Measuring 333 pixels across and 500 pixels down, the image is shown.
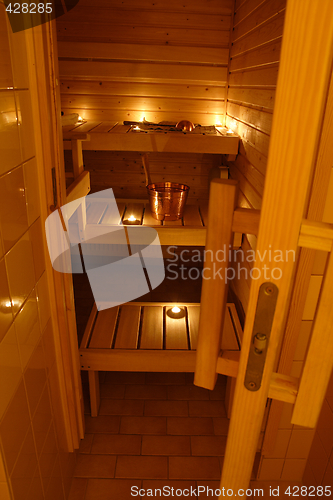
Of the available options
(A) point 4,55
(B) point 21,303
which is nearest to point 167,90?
(A) point 4,55

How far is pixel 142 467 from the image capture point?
1.82 meters

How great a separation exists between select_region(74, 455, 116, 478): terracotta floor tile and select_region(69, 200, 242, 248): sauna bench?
1363 mm

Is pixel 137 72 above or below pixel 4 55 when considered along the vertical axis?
above

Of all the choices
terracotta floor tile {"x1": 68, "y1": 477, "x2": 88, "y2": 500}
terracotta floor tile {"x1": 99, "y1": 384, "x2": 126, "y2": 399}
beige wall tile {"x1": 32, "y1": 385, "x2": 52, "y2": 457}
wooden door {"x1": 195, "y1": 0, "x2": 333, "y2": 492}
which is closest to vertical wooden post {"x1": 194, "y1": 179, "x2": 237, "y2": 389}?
wooden door {"x1": 195, "y1": 0, "x2": 333, "y2": 492}

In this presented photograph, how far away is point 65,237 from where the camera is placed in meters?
1.45

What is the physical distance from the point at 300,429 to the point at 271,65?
1762mm

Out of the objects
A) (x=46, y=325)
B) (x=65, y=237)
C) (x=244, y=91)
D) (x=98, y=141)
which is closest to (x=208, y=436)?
(x=46, y=325)

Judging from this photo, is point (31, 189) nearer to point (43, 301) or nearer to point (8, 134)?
point (8, 134)

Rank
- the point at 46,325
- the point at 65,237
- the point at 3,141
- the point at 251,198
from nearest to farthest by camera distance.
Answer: the point at 3,141, the point at 46,325, the point at 65,237, the point at 251,198

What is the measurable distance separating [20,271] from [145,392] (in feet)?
5.02

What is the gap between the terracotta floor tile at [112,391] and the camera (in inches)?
88.7

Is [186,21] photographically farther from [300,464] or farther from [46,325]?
[300,464]

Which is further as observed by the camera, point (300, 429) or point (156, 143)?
point (156, 143)

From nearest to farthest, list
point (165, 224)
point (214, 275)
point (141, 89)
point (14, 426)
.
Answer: point (214, 275)
point (14, 426)
point (165, 224)
point (141, 89)
